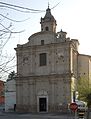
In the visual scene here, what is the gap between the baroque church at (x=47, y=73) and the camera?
59.6 metres

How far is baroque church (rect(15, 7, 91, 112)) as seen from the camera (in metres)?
59.6

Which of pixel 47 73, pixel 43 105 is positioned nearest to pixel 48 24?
pixel 47 73

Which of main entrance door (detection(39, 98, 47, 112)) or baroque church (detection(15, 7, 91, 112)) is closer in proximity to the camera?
baroque church (detection(15, 7, 91, 112))

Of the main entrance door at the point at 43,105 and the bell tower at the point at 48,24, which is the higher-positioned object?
the bell tower at the point at 48,24

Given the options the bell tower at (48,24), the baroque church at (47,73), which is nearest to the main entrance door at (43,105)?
the baroque church at (47,73)

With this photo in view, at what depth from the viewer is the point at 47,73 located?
61719 millimetres

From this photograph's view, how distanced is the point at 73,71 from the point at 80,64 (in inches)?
182

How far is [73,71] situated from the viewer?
62.7 meters

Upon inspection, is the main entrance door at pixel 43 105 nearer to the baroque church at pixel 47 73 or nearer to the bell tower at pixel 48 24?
the baroque church at pixel 47 73

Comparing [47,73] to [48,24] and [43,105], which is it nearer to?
[43,105]

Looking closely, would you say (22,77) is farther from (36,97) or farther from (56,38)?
(56,38)

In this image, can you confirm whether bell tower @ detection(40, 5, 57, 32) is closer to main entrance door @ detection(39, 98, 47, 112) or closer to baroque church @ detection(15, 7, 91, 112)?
baroque church @ detection(15, 7, 91, 112)

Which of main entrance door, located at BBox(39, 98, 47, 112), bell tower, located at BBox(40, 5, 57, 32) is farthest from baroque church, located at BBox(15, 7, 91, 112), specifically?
bell tower, located at BBox(40, 5, 57, 32)

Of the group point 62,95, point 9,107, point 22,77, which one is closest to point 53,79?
point 62,95
